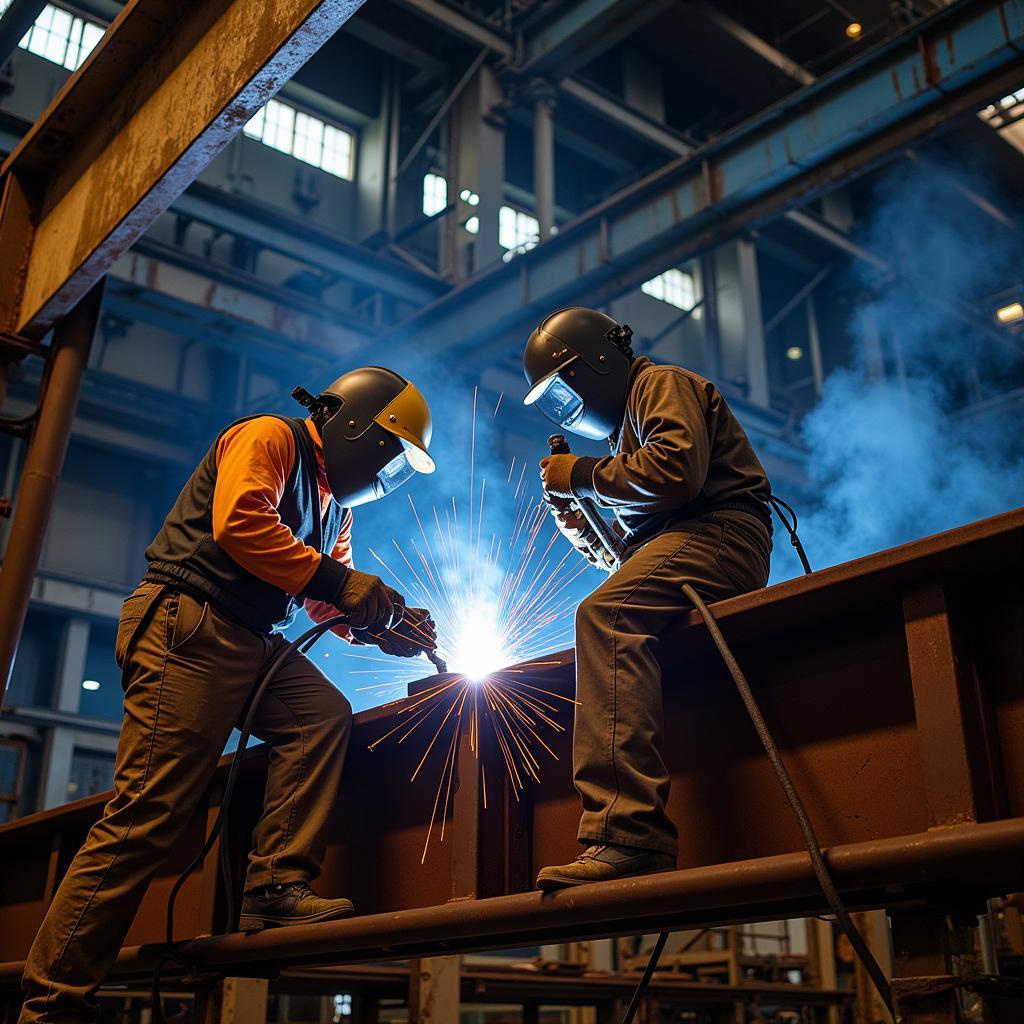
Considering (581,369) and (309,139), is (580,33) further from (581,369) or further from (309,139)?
(581,369)

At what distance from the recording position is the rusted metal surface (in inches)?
80.0

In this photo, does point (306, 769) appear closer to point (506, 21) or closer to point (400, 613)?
point (400, 613)

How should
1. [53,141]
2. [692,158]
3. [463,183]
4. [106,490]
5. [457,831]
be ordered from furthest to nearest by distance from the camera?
[106,490], [463,183], [692,158], [53,141], [457,831]

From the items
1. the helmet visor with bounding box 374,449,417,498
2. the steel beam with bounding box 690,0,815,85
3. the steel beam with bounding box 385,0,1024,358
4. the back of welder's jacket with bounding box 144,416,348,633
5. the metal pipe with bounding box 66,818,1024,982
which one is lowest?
the metal pipe with bounding box 66,818,1024,982

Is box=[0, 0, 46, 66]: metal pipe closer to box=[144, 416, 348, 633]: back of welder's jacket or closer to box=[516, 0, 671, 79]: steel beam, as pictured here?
box=[144, 416, 348, 633]: back of welder's jacket

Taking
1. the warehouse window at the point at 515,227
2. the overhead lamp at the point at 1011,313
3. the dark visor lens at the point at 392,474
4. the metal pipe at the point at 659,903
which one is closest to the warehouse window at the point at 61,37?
the warehouse window at the point at 515,227

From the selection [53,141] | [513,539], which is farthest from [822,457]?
[53,141]

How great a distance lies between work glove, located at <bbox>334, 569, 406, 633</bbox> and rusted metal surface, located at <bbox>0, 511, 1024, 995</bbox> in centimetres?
26

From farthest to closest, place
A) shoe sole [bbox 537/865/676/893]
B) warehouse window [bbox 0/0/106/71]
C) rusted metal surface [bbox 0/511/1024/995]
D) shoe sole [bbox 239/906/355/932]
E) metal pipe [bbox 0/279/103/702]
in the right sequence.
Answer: warehouse window [bbox 0/0/106/71]
metal pipe [bbox 0/279/103/702]
shoe sole [bbox 239/906/355/932]
shoe sole [bbox 537/865/676/893]
rusted metal surface [bbox 0/511/1024/995]

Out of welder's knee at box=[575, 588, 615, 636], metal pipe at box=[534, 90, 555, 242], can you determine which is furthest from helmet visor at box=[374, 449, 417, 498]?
metal pipe at box=[534, 90, 555, 242]

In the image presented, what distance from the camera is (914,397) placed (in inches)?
531

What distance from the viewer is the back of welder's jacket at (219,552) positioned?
10.1 feet

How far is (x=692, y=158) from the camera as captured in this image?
7.34m

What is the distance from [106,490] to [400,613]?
28.2 feet
